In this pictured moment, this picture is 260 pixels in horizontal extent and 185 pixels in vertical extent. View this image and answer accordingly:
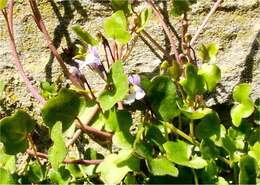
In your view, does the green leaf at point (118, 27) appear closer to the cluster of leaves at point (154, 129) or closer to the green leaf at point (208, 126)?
the cluster of leaves at point (154, 129)

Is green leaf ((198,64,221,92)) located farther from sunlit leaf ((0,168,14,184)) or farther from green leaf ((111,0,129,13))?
sunlit leaf ((0,168,14,184))

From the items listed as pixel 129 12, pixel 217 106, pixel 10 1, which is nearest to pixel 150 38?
pixel 129 12

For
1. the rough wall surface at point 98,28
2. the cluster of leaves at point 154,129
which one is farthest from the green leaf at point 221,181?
the rough wall surface at point 98,28

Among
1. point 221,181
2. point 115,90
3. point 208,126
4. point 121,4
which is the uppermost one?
point 121,4

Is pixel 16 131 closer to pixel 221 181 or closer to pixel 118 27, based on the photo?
pixel 118 27

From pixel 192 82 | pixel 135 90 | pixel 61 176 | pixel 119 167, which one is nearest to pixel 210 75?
pixel 192 82

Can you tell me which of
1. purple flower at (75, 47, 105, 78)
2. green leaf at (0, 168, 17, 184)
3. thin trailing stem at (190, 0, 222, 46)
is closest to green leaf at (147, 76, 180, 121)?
purple flower at (75, 47, 105, 78)
